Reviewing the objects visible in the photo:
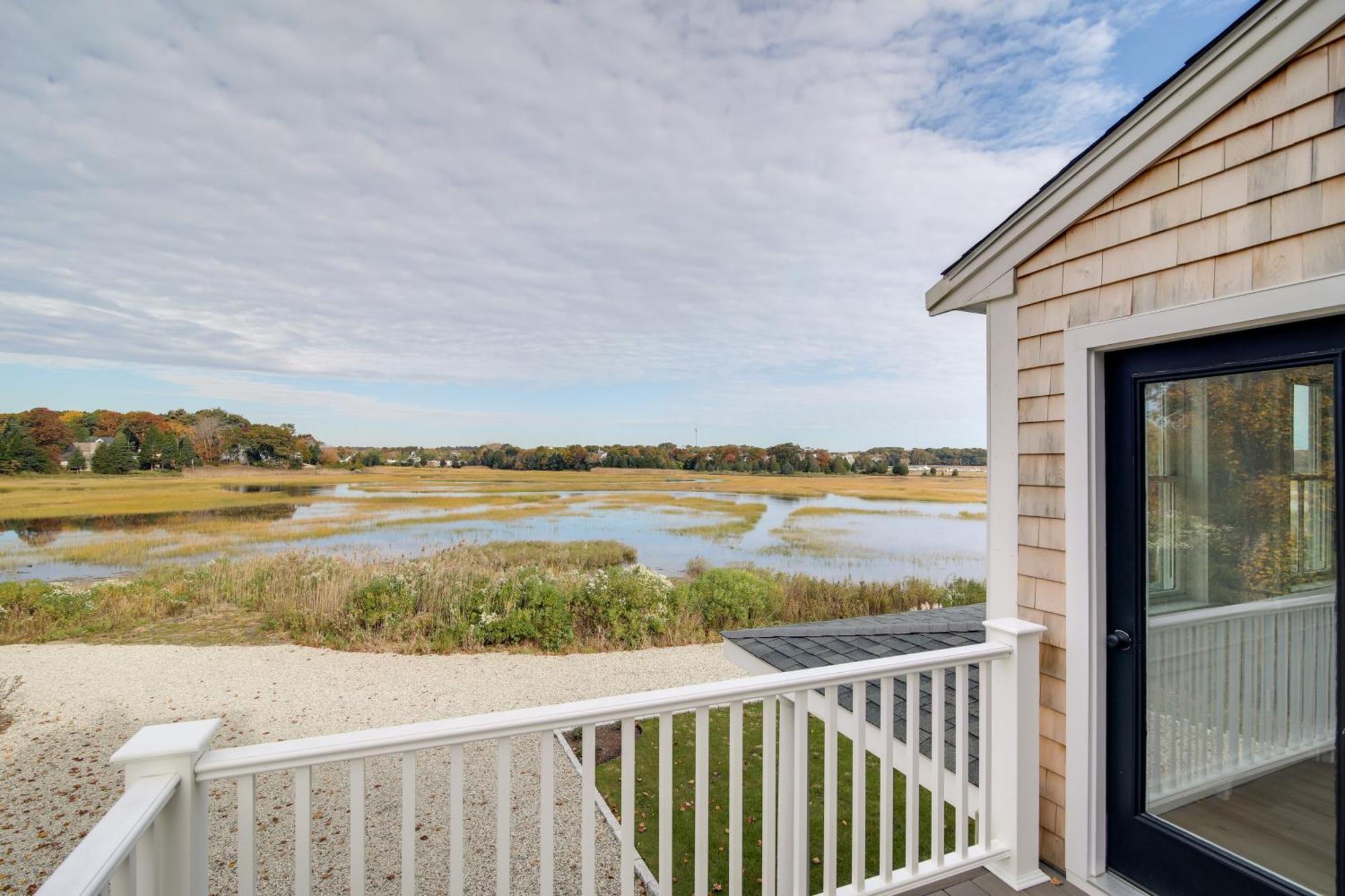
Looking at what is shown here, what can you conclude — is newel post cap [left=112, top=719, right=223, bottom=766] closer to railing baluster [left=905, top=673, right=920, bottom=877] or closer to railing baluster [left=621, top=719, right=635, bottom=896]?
railing baluster [left=621, top=719, right=635, bottom=896]

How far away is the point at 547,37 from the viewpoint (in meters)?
6.96

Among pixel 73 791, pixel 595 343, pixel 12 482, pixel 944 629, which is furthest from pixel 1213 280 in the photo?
pixel 12 482

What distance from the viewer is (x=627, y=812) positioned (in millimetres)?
1553

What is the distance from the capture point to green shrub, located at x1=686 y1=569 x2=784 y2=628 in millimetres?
9414

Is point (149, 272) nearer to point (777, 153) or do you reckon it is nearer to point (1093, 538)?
point (777, 153)

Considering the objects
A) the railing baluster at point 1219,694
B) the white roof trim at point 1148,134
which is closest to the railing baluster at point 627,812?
the railing baluster at point 1219,694

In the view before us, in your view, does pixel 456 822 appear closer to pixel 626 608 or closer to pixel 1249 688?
pixel 1249 688

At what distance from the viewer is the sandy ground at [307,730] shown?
3762 mm

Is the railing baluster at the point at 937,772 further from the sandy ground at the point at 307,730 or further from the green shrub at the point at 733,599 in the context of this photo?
the green shrub at the point at 733,599

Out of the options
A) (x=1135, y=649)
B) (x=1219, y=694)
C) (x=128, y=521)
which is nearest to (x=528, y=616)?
(x=128, y=521)

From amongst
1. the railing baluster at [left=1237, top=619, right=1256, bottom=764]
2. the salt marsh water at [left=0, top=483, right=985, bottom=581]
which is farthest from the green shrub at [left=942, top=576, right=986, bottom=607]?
the railing baluster at [left=1237, top=619, right=1256, bottom=764]

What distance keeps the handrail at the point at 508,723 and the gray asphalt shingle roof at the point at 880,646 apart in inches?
62.1

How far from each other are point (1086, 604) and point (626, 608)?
294 inches

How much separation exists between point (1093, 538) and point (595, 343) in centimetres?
1181
